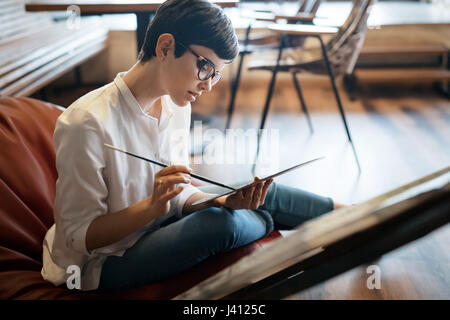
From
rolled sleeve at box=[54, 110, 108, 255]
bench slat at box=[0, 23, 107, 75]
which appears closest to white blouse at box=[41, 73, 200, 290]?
rolled sleeve at box=[54, 110, 108, 255]

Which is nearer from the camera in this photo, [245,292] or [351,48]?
[245,292]

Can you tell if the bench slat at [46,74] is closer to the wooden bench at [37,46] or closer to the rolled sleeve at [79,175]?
the wooden bench at [37,46]

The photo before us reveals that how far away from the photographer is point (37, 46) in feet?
9.16

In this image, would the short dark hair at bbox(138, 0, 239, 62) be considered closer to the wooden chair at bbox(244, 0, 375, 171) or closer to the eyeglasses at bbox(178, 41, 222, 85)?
the eyeglasses at bbox(178, 41, 222, 85)

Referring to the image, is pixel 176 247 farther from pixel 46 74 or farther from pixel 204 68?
pixel 46 74

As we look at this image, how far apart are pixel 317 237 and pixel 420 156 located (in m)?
2.35

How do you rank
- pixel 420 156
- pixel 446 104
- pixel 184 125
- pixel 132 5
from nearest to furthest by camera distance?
pixel 184 125 < pixel 132 5 < pixel 420 156 < pixel 446 104

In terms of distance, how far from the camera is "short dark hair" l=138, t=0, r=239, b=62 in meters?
0.91

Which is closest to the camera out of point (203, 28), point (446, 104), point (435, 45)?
point (203, 28)

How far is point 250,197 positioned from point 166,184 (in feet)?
0.79

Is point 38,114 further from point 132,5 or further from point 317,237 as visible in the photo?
point 317,237

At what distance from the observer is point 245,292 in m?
0.56

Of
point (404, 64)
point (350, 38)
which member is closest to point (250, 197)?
point (350, 38)

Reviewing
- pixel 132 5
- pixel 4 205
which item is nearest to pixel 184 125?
pixel 4 205
